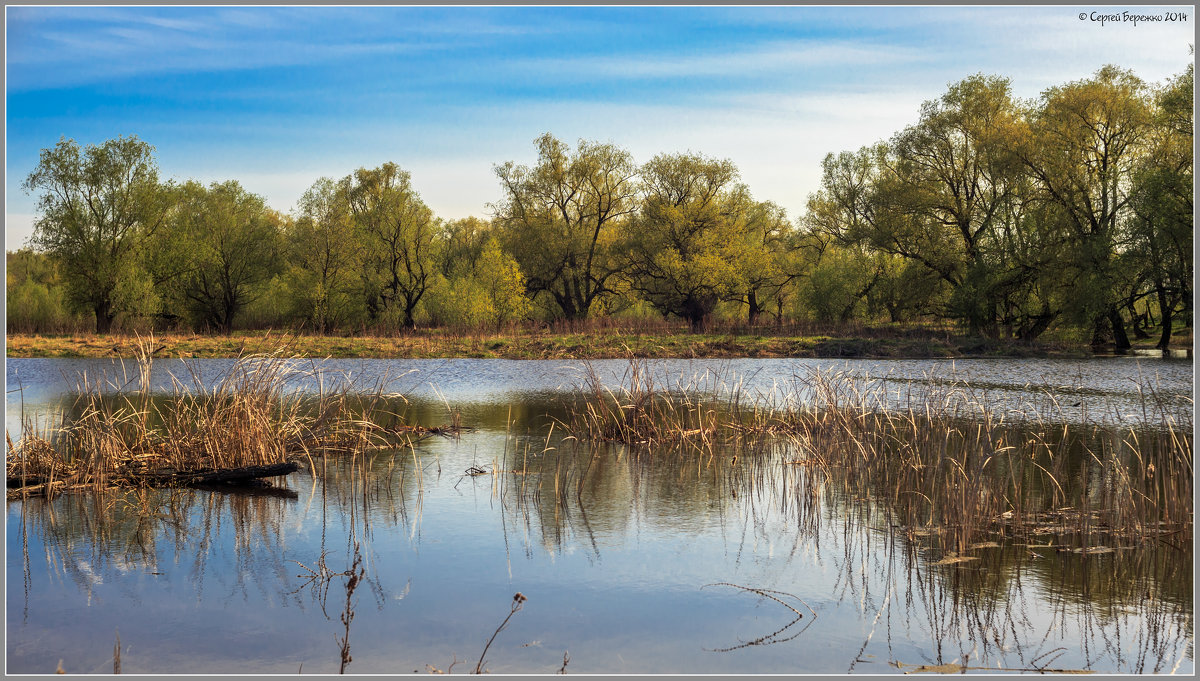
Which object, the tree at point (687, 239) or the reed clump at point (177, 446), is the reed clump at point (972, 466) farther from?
the tree at point (687, 239)

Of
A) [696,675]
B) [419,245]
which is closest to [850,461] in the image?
[696,675]

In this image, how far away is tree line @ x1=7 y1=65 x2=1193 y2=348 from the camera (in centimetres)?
3584

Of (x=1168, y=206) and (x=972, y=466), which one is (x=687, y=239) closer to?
(x=1168, y=206)

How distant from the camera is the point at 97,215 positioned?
160 feet

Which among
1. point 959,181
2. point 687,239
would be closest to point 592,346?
point 687,239

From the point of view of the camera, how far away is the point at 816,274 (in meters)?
52.2

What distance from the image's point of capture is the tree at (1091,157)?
116 feet

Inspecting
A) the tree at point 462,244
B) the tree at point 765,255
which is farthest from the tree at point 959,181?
the tree at point 462,244

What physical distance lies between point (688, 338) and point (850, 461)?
102 ft

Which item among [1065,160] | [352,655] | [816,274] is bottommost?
[352,655]

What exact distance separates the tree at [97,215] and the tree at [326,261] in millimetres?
9172

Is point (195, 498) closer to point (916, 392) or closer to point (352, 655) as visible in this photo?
point (352, 655)

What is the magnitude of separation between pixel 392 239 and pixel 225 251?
11.0 m

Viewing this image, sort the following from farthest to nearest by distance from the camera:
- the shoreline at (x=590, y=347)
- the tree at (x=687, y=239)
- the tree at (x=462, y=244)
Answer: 1. the tree at (x=462, y=244)
2. the tree at (x=687, y=239)
3. the shoreline at (x=590, y=347)
